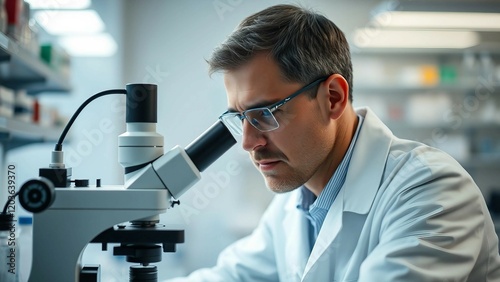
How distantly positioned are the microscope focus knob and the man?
1.35ft

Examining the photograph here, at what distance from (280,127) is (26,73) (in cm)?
118

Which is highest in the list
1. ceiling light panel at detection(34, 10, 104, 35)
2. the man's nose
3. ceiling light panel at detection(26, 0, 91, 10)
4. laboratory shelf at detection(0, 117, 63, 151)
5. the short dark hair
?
ceiling light panel at detection(34, 10, 104, 35)

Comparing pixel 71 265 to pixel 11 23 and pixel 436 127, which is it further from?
pixel 436 127

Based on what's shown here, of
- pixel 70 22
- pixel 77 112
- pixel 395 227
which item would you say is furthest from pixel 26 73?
pixel 395 227

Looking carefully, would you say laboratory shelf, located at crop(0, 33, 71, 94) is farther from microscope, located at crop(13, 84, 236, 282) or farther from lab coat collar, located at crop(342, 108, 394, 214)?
lab coat collar, located at crop(342, 108, 394, 214)

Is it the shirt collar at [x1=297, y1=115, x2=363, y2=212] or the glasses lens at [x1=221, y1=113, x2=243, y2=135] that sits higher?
the glasses lens at [x1=221, y1=113, x2=243, y2=135]

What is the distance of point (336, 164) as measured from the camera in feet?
4.36

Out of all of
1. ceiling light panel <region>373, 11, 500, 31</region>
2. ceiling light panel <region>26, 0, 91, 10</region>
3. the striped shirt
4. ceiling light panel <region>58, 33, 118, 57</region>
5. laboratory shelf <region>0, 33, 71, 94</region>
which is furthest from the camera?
ceiling light panel <region>373, 11, 500, 31</region>

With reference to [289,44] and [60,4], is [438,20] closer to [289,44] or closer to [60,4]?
[60,4]

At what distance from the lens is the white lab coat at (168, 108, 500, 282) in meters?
0.95

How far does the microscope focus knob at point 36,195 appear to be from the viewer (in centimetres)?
75

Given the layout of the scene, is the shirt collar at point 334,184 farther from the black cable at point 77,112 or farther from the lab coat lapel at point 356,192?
the black cable at point 77,112

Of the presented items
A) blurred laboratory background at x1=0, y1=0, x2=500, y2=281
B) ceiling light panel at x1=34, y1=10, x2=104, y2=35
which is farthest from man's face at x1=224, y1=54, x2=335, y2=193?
ceiling light panel at x1=34, y1=10, x2=104, y2=35

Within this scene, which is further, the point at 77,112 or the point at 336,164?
the point at 336,164
